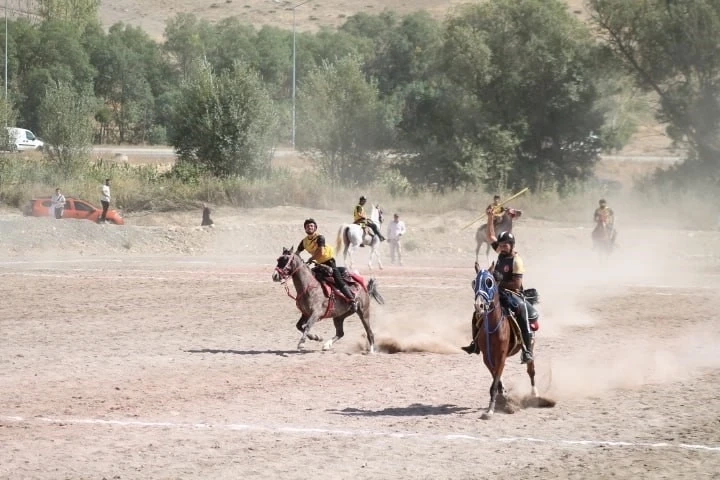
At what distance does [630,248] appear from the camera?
1864 inches

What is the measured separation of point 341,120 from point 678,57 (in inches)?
682

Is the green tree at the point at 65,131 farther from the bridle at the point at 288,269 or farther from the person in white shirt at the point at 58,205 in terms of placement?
the bridle at the point at 288,269

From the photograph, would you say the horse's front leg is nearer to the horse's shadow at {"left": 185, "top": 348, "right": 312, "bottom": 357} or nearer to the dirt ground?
the dirt ground

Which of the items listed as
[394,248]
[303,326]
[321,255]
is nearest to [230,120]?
[394,248]

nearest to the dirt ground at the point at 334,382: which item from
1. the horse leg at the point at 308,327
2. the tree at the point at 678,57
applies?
the horse leg at the point at 308,327

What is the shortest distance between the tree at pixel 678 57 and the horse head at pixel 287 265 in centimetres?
4475

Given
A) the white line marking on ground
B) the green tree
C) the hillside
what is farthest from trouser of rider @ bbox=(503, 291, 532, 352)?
the hillside

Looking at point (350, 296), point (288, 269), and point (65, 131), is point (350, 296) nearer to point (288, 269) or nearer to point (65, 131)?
point (288, 269)

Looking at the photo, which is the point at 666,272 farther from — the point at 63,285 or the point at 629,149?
the point at 629,149

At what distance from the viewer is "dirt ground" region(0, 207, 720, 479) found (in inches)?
521

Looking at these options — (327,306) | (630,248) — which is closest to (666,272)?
(630,248)

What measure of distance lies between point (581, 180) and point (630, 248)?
64.5ft

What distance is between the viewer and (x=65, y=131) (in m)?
61.6

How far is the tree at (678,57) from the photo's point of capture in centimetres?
6056
